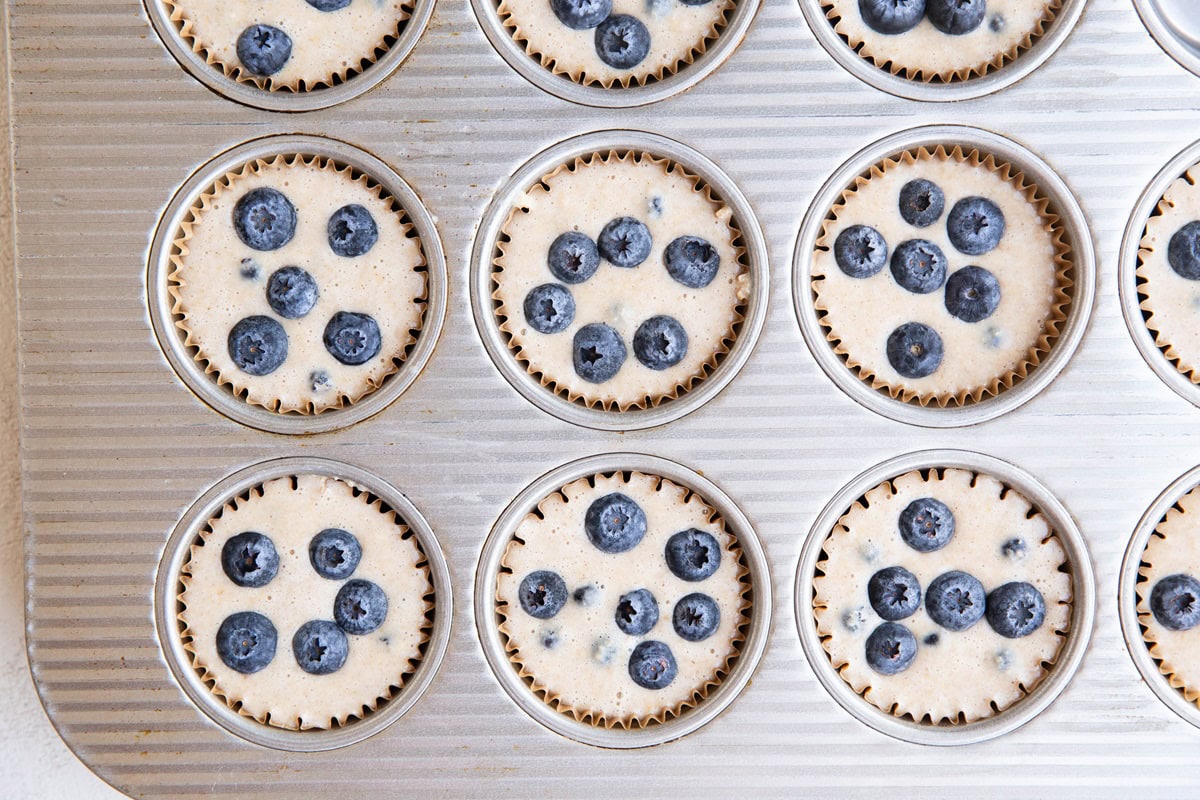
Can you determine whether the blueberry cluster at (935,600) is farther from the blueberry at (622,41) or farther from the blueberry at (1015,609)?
the blueberry at (622,41)

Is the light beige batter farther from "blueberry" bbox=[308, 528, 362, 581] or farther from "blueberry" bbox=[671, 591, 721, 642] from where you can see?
"blueberry" bbox=[308, 528, 362, 581]

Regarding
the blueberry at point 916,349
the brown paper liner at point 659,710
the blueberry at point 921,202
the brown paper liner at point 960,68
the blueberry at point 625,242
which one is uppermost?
the brown paper liner at point 960,68

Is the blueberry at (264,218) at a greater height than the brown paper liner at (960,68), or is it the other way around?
the brown paper liner at (960,68)

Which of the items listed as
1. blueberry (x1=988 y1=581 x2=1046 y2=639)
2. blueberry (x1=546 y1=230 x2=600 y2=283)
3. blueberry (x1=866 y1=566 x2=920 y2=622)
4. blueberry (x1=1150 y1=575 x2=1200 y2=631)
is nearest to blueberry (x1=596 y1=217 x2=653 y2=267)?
blueberry (x1=546 y1=230 x2=600 y2=283)

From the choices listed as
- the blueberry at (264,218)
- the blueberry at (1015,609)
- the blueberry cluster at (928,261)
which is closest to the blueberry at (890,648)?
the blueberry at (1015,609)

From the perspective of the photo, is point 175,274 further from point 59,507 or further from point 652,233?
point 652,233

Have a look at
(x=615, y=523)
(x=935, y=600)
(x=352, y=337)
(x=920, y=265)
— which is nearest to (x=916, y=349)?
Answer: (x=920, y=265)

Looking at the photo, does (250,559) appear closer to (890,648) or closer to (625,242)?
(625,242)
